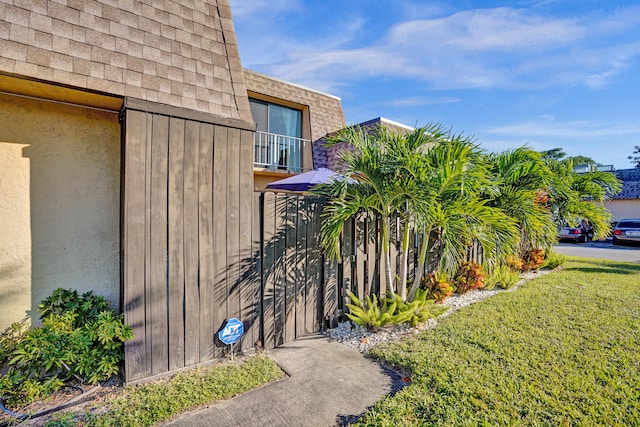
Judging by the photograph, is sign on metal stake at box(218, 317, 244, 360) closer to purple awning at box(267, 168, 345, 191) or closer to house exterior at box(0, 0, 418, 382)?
house exterior at box(0, 0, 418, 382)

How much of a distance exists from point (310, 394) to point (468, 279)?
15.3ft

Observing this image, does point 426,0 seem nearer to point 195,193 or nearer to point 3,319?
point 195,193

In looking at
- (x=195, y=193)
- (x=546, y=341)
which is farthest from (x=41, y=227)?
(x=546, y=341)

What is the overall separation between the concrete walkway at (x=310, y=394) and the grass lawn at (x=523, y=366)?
0.23 metres

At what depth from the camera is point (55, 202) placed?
316 centimetres

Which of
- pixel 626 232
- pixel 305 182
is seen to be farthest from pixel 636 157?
pixel 305 182

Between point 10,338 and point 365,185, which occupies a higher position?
point 365,185

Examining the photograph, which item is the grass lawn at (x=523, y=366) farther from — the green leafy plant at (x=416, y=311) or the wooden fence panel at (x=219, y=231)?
the wooden fence panel at (x=219, y=231)

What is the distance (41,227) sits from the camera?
3.08 metres

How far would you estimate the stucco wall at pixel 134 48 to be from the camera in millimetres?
2541

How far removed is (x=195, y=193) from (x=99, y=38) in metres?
1.72

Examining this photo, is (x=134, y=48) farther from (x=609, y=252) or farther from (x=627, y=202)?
(x=627, y=202)

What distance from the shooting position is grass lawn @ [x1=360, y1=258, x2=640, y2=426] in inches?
94.6

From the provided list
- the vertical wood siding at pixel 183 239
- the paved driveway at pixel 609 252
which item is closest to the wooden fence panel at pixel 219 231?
the vertical wood siding at pixel 183 239
